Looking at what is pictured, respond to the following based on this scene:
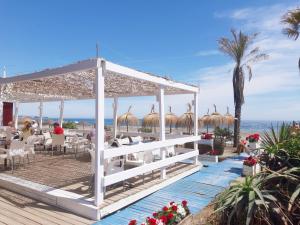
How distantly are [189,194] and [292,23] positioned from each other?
30.2 ft

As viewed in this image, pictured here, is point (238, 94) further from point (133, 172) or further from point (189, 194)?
point (133, 172)

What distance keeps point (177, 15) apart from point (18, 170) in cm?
1112

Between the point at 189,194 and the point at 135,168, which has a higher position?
the point at 135,168

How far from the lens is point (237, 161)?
35.6 ft

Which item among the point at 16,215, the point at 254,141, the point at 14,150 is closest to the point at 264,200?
the point at 16,215

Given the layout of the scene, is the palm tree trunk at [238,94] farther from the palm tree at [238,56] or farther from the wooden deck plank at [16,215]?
the wooden deck plank at [16,215]

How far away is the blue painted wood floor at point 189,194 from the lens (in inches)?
202

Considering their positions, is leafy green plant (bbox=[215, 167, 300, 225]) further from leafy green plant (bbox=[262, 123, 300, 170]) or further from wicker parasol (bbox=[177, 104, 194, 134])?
wicker parasol (bbox=[177, 104, 194, 134])

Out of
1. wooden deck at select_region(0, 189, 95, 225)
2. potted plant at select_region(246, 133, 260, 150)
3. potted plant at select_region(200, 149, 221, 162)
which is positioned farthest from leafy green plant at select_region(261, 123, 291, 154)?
Result: potted plant at select_region(246, 133, 260, 150)

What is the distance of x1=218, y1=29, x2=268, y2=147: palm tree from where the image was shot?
14555 millimetres

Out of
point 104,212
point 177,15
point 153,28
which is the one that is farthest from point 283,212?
point 153,28

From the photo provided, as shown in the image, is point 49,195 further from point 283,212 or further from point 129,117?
point 129,117

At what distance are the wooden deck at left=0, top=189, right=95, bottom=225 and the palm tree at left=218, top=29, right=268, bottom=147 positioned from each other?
1155 cm

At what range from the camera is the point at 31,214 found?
4.93 meters
